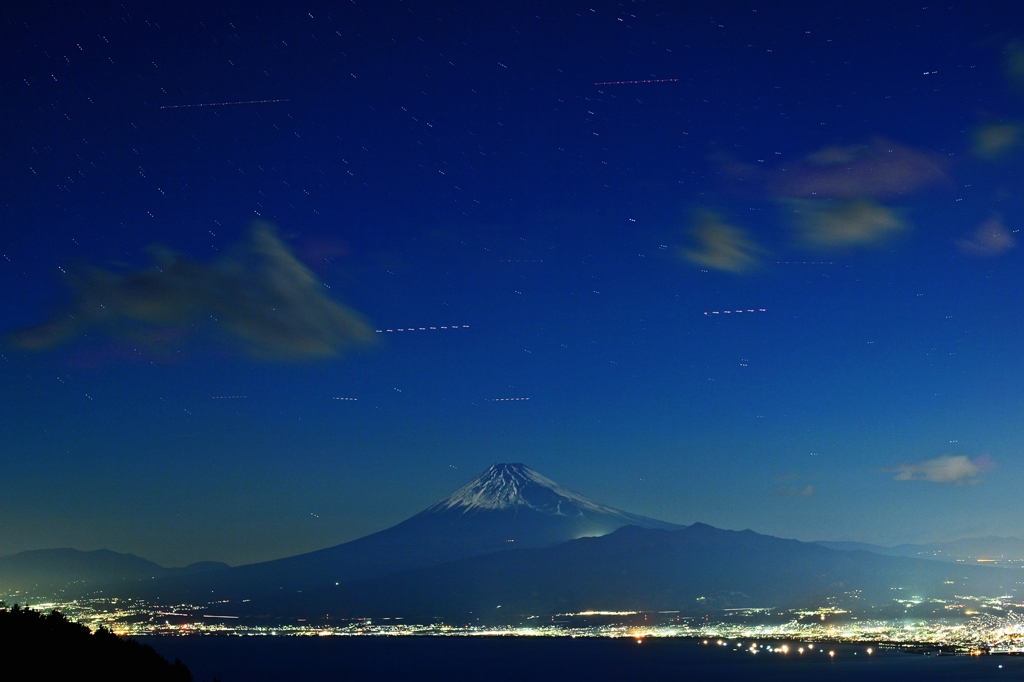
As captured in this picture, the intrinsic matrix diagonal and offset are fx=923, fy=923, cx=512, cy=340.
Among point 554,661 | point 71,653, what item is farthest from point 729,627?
point 71,653

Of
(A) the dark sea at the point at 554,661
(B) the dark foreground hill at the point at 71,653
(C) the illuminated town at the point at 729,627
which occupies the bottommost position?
(A) the dark sea at the point at 554,661

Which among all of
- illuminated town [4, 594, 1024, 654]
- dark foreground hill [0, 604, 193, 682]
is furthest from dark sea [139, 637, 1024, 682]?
dark foreground hill [0, 604, 193, 682]

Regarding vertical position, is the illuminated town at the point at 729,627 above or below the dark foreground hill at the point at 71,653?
below

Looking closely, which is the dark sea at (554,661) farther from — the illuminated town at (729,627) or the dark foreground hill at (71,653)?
the dark foreground hill at (71,653)

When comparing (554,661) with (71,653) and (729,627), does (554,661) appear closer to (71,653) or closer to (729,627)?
(729,627)

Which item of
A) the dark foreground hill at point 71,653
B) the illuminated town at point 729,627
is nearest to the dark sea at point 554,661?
the illuminated town at point 729,627

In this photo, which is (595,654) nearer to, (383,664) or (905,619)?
(383,664)
